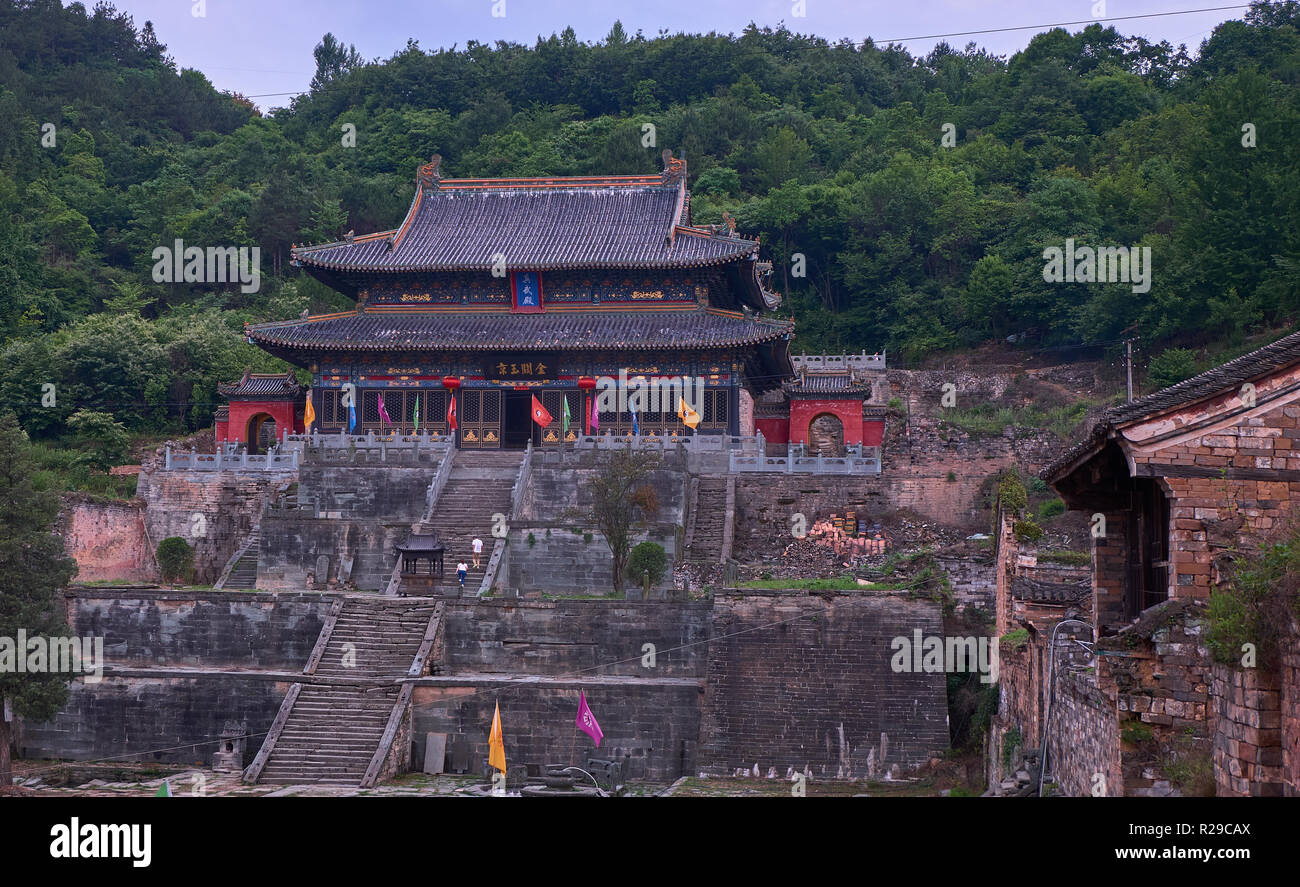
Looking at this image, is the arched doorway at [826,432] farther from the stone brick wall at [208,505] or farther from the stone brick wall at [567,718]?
the stone brick wall at [567,718]

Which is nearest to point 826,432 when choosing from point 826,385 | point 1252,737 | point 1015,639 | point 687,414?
point 826,385

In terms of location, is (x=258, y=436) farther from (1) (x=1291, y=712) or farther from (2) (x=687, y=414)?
(1) (x=1291, y=712)

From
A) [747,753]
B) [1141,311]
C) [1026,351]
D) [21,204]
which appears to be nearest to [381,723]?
[747,753]

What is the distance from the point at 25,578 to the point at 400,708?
6.94 m

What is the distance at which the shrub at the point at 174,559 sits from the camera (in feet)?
113

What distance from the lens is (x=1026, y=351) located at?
59.1 m

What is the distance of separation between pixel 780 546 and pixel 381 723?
13418mm

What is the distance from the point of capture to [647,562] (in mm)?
30953

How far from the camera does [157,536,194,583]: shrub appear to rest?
34.4 m

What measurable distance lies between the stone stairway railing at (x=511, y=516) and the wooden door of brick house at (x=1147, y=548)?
596 inches

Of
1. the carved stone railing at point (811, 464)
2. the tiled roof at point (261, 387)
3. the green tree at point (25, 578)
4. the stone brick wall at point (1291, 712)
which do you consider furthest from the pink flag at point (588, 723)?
the tiled roof at point (261, 387)

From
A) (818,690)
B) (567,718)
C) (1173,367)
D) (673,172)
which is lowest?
(567,718)

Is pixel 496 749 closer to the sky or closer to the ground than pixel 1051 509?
closer to the ground

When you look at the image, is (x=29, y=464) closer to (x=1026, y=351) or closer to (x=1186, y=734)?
(x=1186, y=734)
